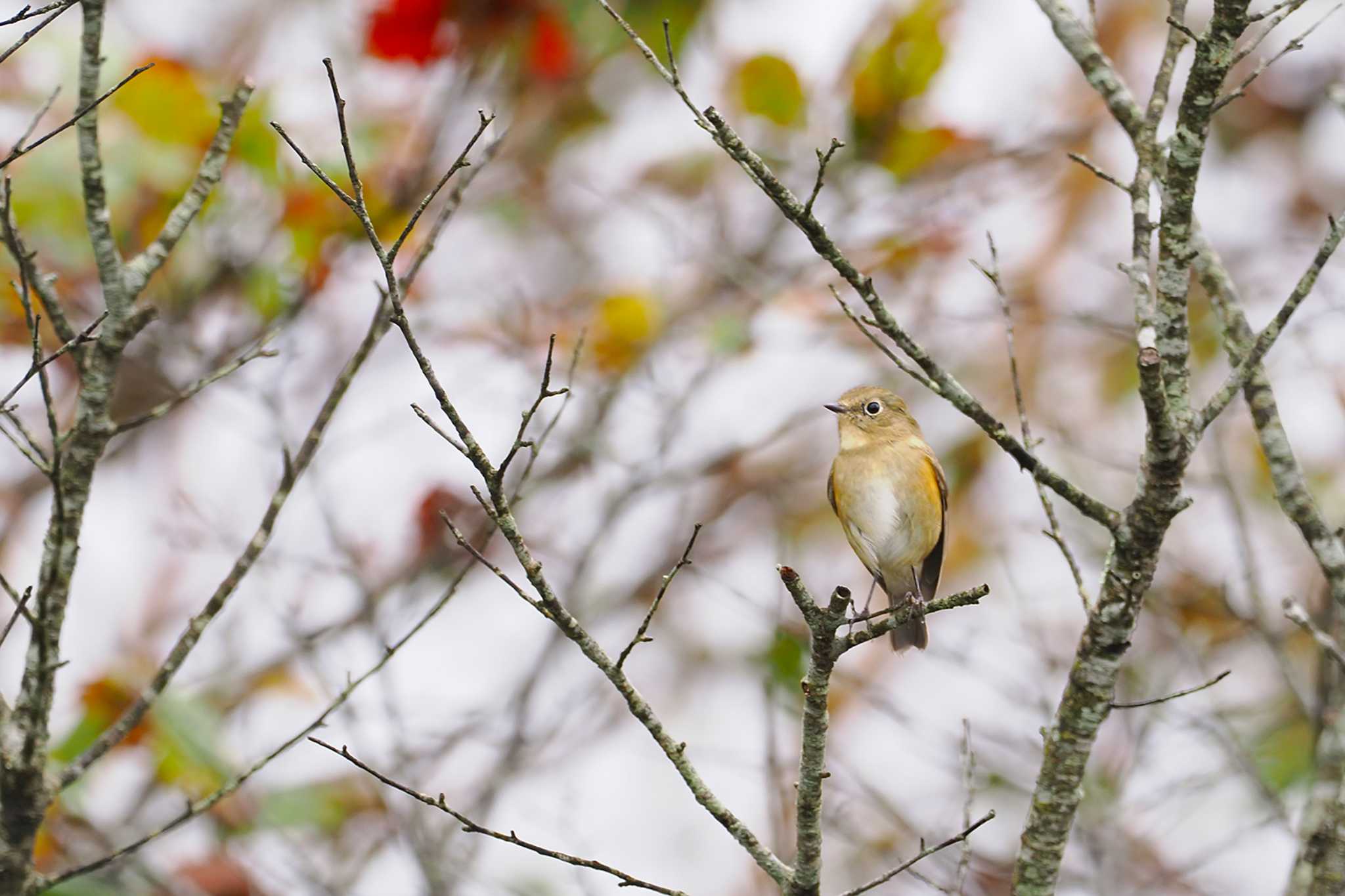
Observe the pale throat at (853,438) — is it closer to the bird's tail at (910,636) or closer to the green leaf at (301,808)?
the bird's tail at (910,636)

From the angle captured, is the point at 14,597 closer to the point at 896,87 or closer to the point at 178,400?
the point at 178,400

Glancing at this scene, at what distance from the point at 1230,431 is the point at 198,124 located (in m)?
6.81

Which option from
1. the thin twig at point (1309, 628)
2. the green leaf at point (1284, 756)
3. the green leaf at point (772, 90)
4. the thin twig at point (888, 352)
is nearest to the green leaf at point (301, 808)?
the green leaf at point (772, 90)

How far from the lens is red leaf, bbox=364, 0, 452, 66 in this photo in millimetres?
5461

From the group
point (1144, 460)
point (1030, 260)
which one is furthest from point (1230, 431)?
point (1144, 460)

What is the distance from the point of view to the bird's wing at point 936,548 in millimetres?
4828

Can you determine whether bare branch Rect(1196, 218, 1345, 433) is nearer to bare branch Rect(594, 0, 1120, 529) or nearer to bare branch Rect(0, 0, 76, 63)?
bare branch Rect(594, 0, 1120, 529)

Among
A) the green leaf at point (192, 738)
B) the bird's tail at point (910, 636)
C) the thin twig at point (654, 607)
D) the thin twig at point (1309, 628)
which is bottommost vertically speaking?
the thin twig at point (654, 607)

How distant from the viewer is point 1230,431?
884 cm

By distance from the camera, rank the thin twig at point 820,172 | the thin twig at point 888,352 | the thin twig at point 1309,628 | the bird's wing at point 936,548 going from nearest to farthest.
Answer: the thin twig at point 820,172
the thin twig at point 888,352
the thin twig at point 1309,628
the bird's wing at point 936,548

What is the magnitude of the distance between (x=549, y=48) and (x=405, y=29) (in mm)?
671

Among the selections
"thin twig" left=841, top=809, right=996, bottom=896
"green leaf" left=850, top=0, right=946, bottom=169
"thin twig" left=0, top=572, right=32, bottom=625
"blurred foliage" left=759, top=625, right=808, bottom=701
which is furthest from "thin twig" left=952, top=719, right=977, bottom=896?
"green leaf" left=850, top=0, right=946, bottom=169

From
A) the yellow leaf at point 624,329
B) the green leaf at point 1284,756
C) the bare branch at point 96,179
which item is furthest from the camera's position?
the yellow leaf at point 624,329

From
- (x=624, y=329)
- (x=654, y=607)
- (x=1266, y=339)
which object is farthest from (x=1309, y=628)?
(x=624, y=329)
